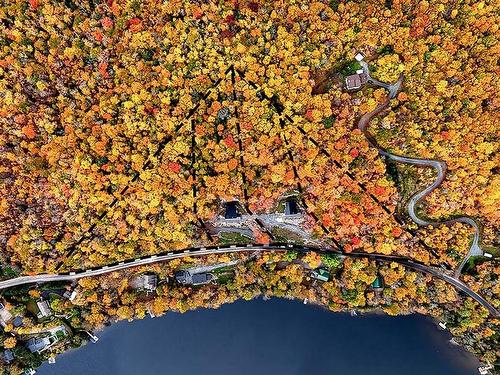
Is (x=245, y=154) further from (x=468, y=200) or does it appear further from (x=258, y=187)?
(x=468, y=200)

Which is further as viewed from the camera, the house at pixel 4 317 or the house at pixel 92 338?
the house at pixel 92 338

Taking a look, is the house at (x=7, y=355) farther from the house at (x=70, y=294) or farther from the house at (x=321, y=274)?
the house at (x=321, y=274)

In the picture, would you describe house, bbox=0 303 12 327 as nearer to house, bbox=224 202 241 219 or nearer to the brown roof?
house, bbox=224 202 241 219

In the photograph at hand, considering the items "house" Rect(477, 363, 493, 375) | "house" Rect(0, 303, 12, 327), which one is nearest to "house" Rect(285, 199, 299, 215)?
"house" Rect(477, 363, 493, 375)

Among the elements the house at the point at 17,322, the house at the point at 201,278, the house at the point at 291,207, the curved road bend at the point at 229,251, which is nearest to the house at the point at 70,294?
the curved road bend at the point at 229,251

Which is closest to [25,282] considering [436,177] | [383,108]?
[383,108]

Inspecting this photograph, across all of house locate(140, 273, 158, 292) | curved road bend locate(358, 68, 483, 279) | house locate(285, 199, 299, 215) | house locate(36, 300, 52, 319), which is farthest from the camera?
house locate(140, 273, 158, 292)
